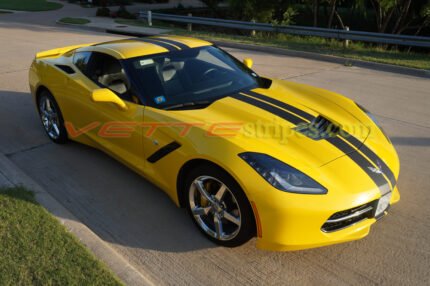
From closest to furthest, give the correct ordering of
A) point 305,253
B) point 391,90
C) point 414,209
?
point 305,253
point 414,209
point 391,90

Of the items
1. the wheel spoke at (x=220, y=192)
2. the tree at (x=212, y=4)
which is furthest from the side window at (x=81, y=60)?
the tree at (x=212, y=4)

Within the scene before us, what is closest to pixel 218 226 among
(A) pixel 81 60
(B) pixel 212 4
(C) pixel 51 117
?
(A) pixel 81 60

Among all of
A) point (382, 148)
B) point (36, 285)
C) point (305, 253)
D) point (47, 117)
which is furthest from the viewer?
point (47, 117)

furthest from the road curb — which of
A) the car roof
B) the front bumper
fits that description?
the car roof

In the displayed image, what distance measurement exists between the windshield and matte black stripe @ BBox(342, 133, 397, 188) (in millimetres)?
1174

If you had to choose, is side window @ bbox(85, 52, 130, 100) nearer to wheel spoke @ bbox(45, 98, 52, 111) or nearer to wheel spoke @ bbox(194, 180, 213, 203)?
wheel spoke @ bbox(45, 98, 52, 111)

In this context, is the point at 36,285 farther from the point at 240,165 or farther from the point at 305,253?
the point at 305,253

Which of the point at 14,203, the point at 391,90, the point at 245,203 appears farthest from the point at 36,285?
the point at 391,90

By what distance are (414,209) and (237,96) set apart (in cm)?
189

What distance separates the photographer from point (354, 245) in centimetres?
300

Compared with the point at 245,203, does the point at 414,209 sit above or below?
below

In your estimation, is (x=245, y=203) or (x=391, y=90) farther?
(x=391, y=90)

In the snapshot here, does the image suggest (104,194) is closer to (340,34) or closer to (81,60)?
(81,60)

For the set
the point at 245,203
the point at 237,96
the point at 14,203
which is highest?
the point at 237,96
